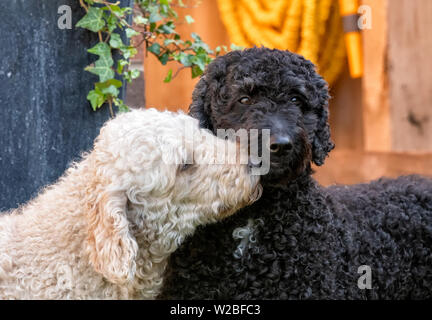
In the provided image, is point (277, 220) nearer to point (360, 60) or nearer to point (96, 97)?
point (96, 97)

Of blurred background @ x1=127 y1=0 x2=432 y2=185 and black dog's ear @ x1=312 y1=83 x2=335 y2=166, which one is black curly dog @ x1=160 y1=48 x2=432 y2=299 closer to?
black dog's ear @ x1=312 y1=83 x2=335 y2=166

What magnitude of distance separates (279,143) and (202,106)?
65 cm

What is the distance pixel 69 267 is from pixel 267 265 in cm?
93

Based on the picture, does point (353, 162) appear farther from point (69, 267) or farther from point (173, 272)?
point (69, 267)

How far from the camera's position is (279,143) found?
276 cm

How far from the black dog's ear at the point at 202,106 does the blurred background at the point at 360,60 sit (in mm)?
2611

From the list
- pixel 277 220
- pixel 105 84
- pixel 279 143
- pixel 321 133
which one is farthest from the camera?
pixel 105 84

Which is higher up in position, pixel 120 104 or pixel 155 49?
pixel 155 49

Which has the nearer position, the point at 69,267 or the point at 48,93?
the point at 69,267

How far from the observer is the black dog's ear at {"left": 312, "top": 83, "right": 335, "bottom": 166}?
10.5 feet

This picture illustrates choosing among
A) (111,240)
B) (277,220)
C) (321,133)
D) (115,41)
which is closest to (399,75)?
(321,133)

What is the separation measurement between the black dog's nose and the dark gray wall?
1.70m
